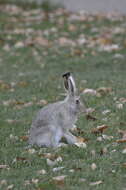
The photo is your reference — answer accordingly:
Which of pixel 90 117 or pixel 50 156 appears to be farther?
pixel 90 117

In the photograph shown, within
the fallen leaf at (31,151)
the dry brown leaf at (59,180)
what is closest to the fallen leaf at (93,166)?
the dry brown leaf at (59,180)

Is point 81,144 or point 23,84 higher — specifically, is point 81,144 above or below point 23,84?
below

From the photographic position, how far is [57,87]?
11.1 m

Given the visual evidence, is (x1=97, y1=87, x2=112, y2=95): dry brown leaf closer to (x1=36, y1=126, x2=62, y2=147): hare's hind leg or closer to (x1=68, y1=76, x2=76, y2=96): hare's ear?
(x1=68, y1=76, x2=76, y2=96): hare's ear

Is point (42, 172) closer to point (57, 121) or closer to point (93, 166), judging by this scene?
point (93, 166)

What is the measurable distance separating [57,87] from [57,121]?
136 inches

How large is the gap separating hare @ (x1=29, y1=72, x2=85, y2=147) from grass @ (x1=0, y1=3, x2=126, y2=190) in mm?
163

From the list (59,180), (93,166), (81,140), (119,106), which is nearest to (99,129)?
(81,140)

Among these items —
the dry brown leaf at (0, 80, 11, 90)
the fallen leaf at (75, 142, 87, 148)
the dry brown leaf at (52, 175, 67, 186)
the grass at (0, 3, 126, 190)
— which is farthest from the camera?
the dry brown leaf at (0, 80, 11, 90)

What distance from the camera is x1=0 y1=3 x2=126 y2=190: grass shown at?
6473 millimetres

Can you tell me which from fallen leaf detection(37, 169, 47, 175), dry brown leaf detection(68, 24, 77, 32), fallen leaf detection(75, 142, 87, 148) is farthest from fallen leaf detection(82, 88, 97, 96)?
dry brown leaf detection(68, 24, 77, 32)

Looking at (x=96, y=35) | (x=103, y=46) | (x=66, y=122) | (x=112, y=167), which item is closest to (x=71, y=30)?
(x=96, y=35)

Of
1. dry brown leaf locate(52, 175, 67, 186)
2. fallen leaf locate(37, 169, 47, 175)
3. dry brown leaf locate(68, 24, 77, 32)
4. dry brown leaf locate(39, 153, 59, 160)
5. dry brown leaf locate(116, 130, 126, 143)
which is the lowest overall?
dry brown leaf locate(52, 175, 67, 186)

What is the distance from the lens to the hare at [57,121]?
7535 millimetres
